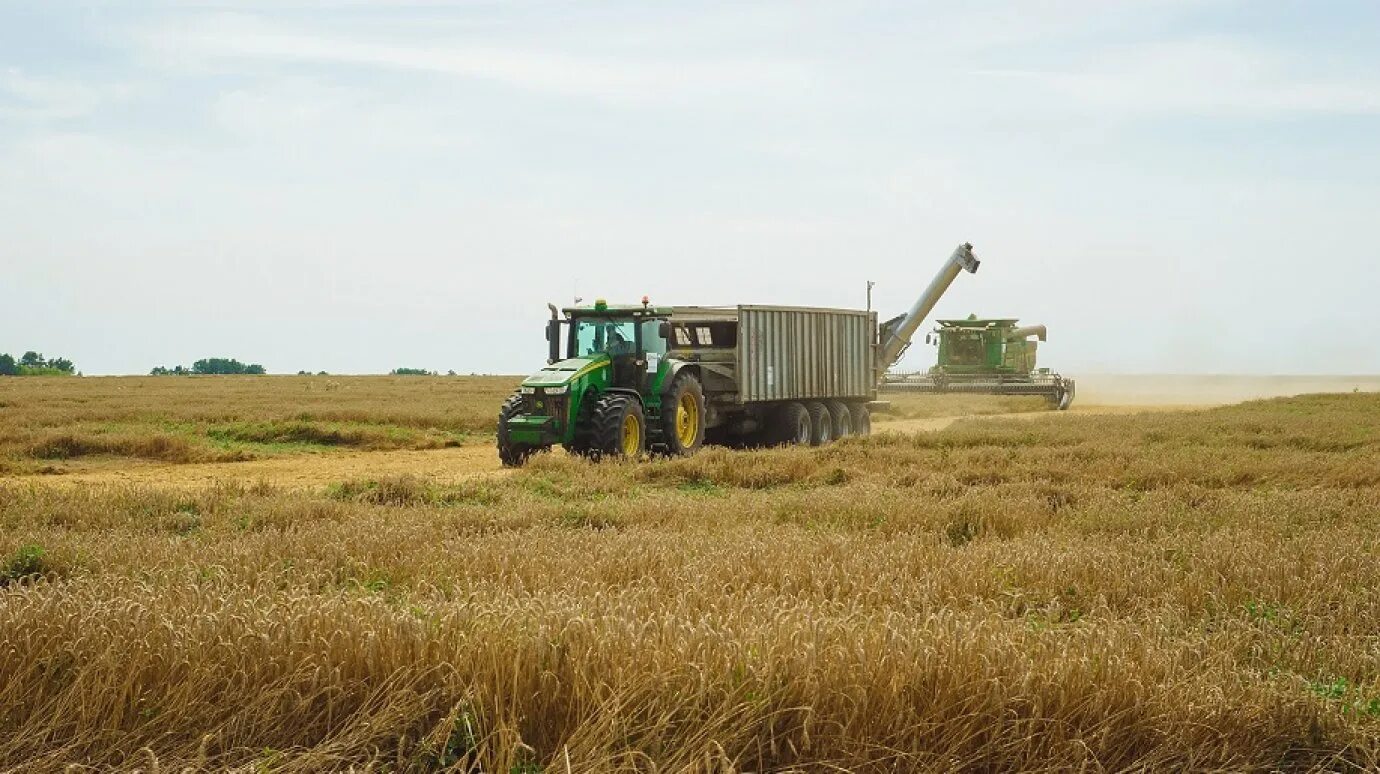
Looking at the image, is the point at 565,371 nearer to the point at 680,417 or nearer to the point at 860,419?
the point at 680,417

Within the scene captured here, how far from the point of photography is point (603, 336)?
22.1 metres

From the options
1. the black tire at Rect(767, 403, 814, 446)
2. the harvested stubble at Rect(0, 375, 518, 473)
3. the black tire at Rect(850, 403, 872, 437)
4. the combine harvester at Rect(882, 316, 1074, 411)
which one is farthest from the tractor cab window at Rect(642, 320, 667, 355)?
the combine harvester at Rect(882, 316, 1074, 411)

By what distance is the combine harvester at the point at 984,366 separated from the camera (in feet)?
151

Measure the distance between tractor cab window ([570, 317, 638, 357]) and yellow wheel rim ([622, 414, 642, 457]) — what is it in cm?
131

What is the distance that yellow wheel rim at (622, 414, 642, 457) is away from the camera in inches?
825

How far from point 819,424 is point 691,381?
5.42 m

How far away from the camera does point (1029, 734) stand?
4734 mm

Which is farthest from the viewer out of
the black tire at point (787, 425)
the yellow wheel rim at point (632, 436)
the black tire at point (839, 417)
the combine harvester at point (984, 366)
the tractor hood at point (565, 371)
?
the combine harvester at point (984, 366)

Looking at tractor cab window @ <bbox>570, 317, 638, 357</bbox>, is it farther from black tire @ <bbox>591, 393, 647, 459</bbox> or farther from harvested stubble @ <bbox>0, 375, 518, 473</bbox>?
harvested stubble @ <bbox>0, 375, 518, 473</bbox>

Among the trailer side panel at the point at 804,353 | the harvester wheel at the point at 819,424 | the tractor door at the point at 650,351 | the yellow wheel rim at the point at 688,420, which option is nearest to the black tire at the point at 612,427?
the tractor door at the point at 650,351

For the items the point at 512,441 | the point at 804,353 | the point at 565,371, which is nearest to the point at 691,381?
the point at 565,371

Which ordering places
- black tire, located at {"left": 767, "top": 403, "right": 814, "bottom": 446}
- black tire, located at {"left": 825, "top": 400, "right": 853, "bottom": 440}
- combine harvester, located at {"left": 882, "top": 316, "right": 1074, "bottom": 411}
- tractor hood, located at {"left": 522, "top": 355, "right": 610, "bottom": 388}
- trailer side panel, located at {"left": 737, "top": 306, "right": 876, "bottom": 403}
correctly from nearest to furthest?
tractor hood, located at {"left": 522, "top": 355, "right": 610, "bottom": 388} → trailer side panel, located at {"left": 737, "top": 306, "right": 876, "bottom": 403} → black tire, located at {"left": 767, "top": 403, "right": 814, "bottom": 446} → black tire, located at {"left": 825, "top": 400, "right": 853, "bottom": 440} → combine harvester, located at {"left": 882, "top": 316, "right": 1074, "bottom": 411}

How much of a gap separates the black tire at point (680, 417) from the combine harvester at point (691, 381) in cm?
2

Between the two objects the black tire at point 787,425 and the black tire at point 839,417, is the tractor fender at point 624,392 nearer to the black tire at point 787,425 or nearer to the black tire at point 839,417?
the black tire at point 787,425
